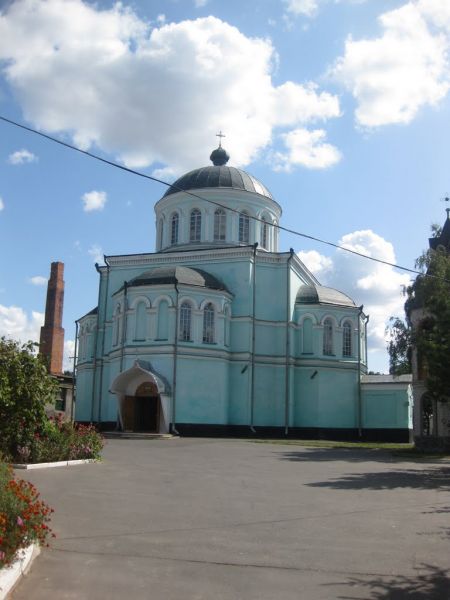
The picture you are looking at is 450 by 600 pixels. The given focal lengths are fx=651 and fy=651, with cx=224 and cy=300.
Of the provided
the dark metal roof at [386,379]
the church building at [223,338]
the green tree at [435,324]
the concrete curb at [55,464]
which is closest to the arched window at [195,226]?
the church building at [223,338]

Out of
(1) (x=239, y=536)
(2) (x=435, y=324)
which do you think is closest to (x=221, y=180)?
(2) (x=435, y=324)

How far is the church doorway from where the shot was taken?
3438cm

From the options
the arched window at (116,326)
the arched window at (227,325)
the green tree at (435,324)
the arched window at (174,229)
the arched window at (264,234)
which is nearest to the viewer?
the green tree at (435,324)

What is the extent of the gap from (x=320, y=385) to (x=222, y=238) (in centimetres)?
1039

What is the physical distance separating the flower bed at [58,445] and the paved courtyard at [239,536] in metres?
1.03

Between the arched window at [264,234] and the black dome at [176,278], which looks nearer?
the black dome at [176,278]

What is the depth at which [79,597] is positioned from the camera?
19.7 feet

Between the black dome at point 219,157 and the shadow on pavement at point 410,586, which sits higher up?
the black dome at point 219,157

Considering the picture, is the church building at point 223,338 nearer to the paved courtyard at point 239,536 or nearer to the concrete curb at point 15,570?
the paved courtyard at point 239,536

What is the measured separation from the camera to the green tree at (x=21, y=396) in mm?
15510

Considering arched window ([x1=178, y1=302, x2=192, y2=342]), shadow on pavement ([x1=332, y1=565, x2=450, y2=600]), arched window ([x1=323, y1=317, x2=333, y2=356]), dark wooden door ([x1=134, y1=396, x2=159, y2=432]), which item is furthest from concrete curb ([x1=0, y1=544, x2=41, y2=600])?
arched window ([x1=323, y1=317, x2=333, y2=356])

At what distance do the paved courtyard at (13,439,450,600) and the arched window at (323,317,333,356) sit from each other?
71.9ft

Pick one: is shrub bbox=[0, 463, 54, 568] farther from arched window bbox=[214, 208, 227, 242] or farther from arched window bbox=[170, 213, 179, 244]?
arched window bbox=[170, 213, 179, 244]

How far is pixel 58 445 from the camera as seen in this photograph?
53.7 ft
